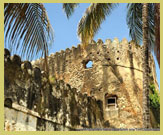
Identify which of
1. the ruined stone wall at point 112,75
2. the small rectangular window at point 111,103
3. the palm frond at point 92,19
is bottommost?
the small rectangular window at point 111,103

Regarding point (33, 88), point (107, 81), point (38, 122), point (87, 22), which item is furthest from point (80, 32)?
point (107, 81)

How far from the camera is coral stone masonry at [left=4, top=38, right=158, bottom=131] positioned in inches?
372

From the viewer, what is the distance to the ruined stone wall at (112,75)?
14.5 meters

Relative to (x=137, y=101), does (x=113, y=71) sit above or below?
above

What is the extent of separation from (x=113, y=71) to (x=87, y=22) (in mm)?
5453

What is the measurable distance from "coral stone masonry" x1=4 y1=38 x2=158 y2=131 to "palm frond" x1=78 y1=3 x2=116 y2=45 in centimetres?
231

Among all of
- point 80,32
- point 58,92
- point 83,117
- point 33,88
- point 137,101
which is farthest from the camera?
point 137,101

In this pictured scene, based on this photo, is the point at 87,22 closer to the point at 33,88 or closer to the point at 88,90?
the point at 33,88

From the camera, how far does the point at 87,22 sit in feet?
35.1

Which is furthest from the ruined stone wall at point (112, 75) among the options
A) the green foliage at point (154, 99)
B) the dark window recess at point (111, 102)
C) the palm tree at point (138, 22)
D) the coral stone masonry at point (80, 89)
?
the palm tree at point (138, 22)

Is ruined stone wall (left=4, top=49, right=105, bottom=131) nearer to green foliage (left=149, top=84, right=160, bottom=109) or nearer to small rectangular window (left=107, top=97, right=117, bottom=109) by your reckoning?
small rectangular window (left=107, top=97, right=117, bottom=109)

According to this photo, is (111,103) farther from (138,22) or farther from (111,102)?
(138,22)

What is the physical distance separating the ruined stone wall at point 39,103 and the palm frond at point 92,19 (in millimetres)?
2288

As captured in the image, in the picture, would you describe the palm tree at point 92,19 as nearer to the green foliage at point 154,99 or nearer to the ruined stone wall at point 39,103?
the ruined stone wall at point 39,103
